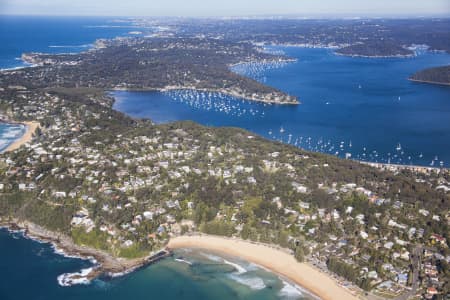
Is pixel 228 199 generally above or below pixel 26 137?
below

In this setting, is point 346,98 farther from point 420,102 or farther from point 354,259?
point 354,259

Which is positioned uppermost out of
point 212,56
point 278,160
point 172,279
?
point 212,56

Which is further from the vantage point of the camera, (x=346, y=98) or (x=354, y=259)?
(x=346, y=98)

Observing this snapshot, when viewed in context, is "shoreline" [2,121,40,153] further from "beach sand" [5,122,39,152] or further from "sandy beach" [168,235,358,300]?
"sandy beach" [168,235,358,300]

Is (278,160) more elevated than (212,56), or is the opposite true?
(212,56)

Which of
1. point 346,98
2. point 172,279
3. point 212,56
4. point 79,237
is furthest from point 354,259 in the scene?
point 212,56

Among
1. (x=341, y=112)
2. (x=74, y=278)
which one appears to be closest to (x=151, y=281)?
(x=74, y=278)

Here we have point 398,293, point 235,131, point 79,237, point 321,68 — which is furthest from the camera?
point 321,68

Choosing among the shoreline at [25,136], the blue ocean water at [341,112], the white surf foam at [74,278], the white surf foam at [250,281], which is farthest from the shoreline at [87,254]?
the blue ocean water at [341,112]

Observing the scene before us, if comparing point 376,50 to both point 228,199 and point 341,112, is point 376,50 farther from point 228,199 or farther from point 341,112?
point 228,199
